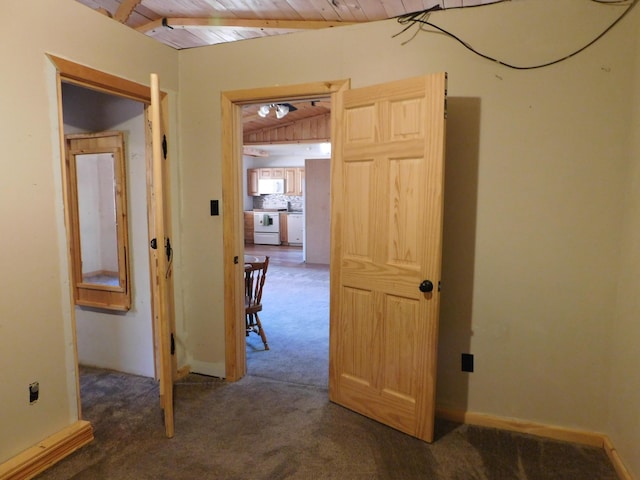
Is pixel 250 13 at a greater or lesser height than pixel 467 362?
greater

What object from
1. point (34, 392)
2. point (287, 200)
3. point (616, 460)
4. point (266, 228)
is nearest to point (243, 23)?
point (34, 392)

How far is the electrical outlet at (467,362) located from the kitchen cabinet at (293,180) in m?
8.53

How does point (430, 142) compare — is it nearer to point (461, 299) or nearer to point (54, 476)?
point (461, 299)

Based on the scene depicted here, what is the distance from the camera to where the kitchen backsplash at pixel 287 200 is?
1089 centimetres

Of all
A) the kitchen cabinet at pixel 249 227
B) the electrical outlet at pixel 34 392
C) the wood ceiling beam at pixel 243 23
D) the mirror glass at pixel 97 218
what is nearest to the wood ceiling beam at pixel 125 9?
the wood ceiling beam at pixel 243 23

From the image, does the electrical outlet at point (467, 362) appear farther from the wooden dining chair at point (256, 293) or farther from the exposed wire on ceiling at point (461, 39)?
the wooden dining chair at point (256, 293)

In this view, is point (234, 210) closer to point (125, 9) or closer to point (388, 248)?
point (388, 248)

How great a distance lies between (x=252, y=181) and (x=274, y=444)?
936 cm

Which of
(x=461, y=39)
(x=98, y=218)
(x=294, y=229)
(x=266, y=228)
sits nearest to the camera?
(x=461, y=39)

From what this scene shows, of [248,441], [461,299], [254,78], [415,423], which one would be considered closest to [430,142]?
[461,299]

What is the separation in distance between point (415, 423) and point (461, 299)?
2.54 ft

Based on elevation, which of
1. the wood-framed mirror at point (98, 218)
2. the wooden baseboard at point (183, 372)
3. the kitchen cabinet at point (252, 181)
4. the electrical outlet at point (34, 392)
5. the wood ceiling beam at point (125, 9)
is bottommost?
the wooden baseboard at point (183, 372)

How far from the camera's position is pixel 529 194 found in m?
2.21

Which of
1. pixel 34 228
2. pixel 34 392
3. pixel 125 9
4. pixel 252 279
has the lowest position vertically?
pixel 34 392
